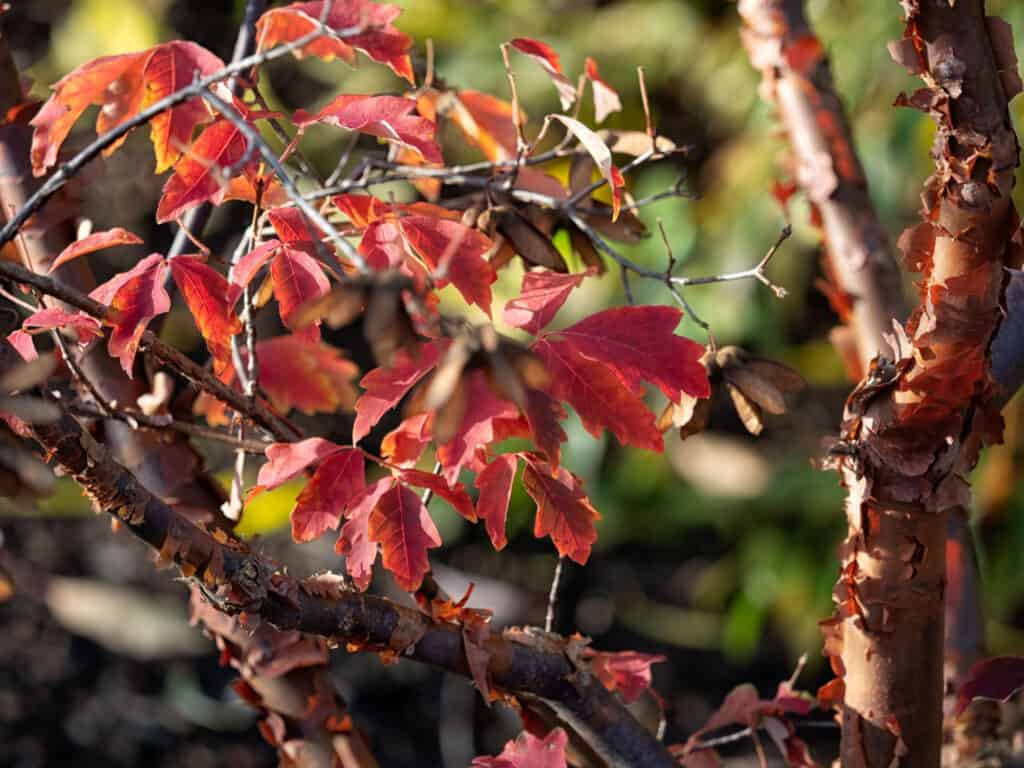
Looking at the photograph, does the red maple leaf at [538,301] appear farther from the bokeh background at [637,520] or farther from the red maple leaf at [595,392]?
the bokeh background at [637,520]

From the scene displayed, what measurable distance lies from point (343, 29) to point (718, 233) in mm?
1779

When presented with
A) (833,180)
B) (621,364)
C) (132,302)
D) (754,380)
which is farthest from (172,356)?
(833,180)

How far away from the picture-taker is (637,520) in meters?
2.31

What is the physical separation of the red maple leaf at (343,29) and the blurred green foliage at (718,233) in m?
1.51

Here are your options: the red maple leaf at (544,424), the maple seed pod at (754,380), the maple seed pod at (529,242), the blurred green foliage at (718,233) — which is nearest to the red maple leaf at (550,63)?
the maple seed pod at (529,242)

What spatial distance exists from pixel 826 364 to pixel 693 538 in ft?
1.62

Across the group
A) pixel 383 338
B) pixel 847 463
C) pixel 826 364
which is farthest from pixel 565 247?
pixel 383 338

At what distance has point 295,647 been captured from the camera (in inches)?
29.4

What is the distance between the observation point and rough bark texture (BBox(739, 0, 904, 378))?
1003 mm

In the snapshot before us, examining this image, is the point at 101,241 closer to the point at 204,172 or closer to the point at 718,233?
the point at 204,172

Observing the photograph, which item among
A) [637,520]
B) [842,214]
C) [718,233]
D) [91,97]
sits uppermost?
[91,97]

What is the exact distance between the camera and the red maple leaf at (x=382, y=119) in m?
0.59

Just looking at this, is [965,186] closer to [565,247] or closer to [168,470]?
[168,470]

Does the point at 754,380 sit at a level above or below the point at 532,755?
above
